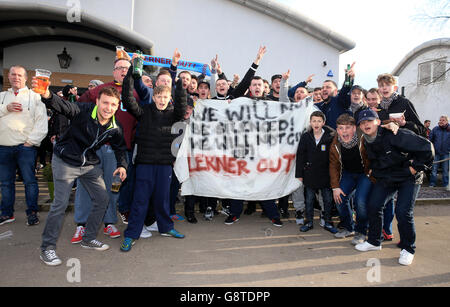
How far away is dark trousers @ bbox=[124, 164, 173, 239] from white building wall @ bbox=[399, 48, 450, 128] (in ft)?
61.3

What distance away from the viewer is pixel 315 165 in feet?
14.3

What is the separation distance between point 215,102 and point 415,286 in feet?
12.0

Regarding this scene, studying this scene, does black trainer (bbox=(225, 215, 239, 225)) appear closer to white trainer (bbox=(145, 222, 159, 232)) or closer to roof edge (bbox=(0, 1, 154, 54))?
white trainer (bbox=(145, 222, 159, 232))

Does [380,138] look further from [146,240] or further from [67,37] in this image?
[67,37]

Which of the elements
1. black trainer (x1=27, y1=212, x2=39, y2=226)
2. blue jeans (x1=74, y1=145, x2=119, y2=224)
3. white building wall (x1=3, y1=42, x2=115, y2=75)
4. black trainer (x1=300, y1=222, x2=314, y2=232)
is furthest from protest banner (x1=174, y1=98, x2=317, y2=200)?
white building wall (x1=3, y1=42, x2=115, y2=75)

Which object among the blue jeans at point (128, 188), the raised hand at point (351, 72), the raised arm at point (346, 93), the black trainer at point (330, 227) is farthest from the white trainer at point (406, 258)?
the blue jeans at point (128, 188)

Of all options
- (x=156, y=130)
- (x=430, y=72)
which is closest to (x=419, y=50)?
(x=430, y=72)

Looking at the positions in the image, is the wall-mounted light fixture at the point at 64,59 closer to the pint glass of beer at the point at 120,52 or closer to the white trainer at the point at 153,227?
the pint glass of beer at the point at 120,52

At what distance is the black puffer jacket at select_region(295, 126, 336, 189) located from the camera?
4316 millimetres

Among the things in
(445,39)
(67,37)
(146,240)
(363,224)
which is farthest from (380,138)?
(445,39)

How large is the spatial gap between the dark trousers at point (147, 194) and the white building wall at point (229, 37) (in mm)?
7945

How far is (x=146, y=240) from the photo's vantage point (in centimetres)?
390
